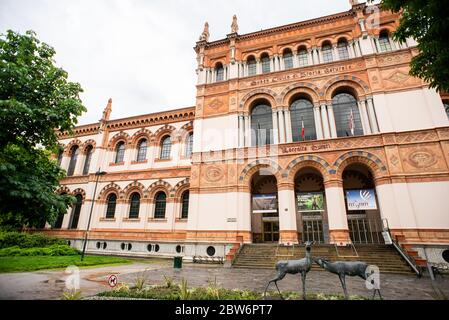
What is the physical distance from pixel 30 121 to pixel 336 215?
16979 millimetres

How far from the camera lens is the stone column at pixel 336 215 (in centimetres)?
1495

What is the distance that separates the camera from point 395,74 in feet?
56.5

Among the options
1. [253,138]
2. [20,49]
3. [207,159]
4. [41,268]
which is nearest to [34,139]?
[20,49]

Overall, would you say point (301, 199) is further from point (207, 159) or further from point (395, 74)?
point (395, 74)

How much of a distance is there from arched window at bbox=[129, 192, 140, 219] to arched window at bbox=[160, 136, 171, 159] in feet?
15.1

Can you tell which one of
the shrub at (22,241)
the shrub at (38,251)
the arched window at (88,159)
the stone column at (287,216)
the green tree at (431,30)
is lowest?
the shrub at (38,251)

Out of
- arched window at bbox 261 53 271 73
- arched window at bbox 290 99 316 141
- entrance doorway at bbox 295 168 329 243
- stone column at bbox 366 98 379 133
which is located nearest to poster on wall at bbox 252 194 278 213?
entrance doorway at bbox 295 168 329 243

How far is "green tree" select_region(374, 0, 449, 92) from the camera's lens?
605 centimetres

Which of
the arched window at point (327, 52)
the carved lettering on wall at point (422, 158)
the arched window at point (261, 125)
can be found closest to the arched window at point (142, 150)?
the arched window at point (261, 125)

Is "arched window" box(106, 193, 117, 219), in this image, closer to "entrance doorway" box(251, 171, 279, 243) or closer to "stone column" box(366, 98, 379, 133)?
"entrance doorway" box(251, 171, 279, 243)

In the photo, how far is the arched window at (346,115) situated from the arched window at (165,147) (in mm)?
15606

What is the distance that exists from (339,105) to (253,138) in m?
7.39

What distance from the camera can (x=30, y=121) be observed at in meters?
8.55

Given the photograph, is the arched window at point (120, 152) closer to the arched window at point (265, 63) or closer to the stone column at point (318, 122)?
the arched window at point (265, 63)
